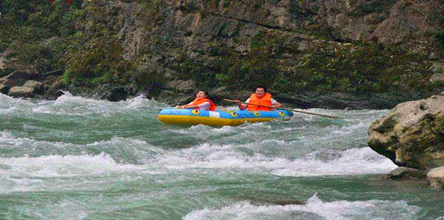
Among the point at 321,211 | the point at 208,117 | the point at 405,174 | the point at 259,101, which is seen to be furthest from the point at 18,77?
the point at 321,211

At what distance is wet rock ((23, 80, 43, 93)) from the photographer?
73.7 ft

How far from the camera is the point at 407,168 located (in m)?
9.52

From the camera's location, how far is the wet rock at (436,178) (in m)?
8.66

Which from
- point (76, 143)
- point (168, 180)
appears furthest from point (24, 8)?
point (168, 180)

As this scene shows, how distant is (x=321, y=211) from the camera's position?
779 cm

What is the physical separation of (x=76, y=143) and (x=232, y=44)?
28.2 feet

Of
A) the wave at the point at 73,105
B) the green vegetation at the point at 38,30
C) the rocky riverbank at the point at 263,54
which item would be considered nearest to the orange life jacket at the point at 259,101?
the rocky riverbank at the point at 263,54

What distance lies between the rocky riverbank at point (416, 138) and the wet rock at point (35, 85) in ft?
48.8

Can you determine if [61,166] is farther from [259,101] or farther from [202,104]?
[259,101]

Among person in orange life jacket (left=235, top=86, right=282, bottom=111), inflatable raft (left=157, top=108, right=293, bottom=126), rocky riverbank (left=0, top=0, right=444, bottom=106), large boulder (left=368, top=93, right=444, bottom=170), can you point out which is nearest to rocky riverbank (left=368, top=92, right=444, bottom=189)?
large boulder (left=368, top=93, right=444, bottom=170)

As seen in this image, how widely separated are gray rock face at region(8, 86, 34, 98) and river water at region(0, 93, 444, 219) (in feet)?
17.6

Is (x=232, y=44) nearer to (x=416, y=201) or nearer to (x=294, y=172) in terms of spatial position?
(x=294, y=172)

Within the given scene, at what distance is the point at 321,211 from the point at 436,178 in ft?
5.87

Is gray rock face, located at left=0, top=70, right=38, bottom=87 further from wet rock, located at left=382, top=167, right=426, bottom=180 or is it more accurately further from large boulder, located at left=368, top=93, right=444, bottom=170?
wet rock, located at left=382, top=167, right=426, bottom=180
